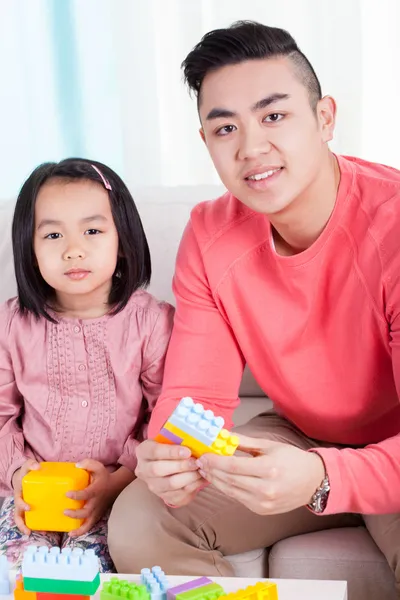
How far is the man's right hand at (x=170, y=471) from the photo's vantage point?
1388 millimetres

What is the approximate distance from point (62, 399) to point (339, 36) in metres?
1.52

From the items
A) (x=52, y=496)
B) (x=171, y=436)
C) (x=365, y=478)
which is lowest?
(x=52, y=496)

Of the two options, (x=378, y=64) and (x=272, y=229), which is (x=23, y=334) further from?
(x=378, y=64)

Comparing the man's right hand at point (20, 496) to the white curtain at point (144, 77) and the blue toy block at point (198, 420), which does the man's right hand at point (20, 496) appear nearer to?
the blue toy block at point (198, 420)

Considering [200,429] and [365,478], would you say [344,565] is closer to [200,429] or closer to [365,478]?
[365,478]

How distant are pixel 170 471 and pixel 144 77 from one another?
6.01 ft

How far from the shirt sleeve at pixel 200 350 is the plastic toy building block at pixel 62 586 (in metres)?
0.46

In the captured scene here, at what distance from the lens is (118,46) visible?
2.93 metres

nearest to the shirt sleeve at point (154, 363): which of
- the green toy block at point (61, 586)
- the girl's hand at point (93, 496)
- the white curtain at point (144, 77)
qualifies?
the girl's hand at point (93, 496)

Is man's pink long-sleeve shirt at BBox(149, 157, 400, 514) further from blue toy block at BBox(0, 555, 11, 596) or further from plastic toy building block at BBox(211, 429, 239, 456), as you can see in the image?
blue toy block at BBox(0, 555, 11, 596)

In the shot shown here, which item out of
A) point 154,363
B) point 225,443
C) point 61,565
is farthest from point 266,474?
point 154,363

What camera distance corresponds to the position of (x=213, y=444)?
130cm

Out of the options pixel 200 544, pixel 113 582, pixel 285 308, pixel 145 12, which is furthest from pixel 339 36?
pixel 113 582

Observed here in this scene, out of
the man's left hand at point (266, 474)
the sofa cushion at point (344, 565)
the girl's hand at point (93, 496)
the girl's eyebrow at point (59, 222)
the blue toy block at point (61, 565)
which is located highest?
the girl's eyebrow at point (59, 222)
